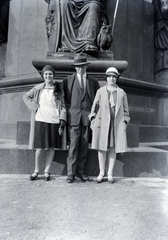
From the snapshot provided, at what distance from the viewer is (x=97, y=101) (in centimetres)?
404

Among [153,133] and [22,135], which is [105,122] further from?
[153,133]

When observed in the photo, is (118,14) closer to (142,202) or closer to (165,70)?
(165,70)

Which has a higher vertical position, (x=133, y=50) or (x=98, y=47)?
(x=133, y=50)

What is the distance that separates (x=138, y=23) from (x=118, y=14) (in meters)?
0.74

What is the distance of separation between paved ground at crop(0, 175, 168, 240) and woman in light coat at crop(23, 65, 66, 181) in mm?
481

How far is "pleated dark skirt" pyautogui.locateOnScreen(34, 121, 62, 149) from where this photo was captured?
12.9 ft

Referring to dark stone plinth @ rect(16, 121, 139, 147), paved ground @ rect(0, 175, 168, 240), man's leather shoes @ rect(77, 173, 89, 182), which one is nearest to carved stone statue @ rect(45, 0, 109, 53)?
dark stone plinth @ rect(16, 121, 139, 147)

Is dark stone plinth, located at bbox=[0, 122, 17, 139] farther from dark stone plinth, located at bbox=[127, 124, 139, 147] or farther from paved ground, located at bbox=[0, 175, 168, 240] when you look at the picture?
dark stone plinth, located at bbox=[127, 124, 139, 147]

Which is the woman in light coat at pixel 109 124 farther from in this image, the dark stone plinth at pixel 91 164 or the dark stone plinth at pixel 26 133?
the dark stone plinth at pixel 26 133

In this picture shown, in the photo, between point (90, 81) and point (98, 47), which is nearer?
point (90, 81)

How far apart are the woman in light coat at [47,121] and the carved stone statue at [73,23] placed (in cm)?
206

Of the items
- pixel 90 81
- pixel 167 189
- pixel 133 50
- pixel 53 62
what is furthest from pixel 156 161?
pixel 133 50

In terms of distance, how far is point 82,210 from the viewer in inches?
108

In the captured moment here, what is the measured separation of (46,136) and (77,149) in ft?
1.84
